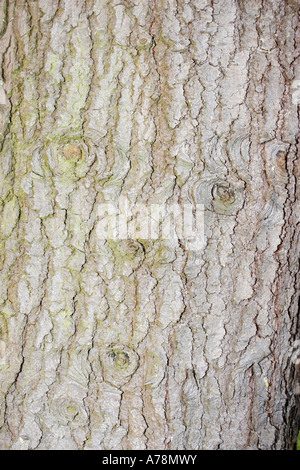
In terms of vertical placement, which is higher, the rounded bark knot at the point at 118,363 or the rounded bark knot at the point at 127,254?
the rounded bark knot at the point at 127,254

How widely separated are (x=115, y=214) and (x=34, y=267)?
28cm

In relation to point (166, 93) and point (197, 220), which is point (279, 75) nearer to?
point (166, 93)

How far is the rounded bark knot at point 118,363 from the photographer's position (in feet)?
3.83

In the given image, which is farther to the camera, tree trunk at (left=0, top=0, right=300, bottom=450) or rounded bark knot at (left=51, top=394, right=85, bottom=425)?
rounded bark knot at (left=51, top=394, right=85, bottom=425)

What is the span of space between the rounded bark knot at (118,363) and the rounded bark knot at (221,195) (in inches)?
18.4

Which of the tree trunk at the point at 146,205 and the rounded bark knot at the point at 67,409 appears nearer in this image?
the tree trunk at the point at 146,205

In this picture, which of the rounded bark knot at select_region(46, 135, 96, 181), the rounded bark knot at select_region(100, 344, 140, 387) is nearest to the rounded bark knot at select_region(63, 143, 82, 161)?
the rounded bark knot at select_region(46, 135, 96, 181)

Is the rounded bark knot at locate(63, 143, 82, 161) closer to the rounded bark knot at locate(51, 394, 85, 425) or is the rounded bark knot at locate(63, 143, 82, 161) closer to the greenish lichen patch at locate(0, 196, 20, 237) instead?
the greenish lichen patch at locate(0, 196, 20, 237)

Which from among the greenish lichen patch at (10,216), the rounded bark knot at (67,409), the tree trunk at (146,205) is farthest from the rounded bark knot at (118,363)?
the greenish lichen patch at (10,216)

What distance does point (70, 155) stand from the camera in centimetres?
111

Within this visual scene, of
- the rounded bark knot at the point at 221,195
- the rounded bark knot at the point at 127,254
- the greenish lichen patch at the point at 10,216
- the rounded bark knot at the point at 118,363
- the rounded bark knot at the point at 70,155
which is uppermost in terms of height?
the rounded bark knot at the point at 70,155

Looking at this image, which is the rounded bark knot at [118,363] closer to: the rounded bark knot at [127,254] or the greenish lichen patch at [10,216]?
the rounded bark knot at [127,254]

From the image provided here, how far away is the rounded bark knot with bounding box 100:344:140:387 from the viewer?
1167 mm
